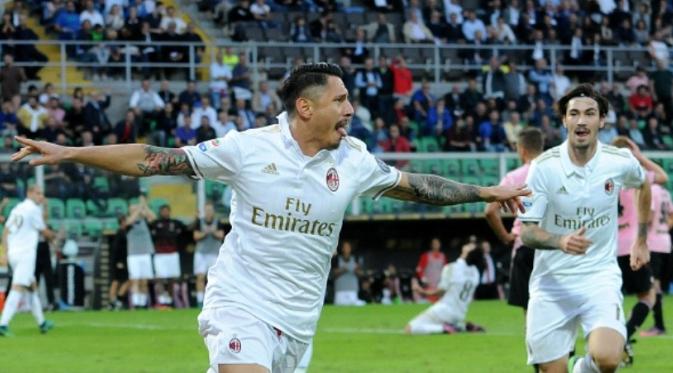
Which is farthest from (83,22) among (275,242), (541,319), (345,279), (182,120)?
(275,242)

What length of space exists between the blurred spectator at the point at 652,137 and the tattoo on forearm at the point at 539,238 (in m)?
25.3

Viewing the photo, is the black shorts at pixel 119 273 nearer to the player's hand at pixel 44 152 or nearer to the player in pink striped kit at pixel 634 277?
the player in pink striped kit at pixel 634 277

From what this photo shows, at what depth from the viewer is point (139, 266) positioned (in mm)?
27797

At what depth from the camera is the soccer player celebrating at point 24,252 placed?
21.3m

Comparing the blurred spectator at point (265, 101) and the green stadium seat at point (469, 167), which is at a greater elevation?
the blurred spectator at point (265, 101)

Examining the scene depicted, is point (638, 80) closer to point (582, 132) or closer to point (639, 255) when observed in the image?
point (639, 255)

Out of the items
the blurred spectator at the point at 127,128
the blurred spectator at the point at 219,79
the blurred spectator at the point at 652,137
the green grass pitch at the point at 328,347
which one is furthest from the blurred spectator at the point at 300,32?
the green grass pitch at the point at 328,347

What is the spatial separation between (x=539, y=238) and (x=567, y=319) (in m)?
0.84

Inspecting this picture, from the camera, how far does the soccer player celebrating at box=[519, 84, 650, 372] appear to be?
10609 mm

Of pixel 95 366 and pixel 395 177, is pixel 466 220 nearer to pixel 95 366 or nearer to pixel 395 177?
pixel 95 366

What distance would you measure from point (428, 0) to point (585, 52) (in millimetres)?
4093

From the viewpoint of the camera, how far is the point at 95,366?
16062 millimetres

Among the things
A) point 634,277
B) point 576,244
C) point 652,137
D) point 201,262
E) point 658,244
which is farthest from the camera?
point 652,137

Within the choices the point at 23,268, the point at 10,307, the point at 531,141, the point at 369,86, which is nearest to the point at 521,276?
the point at 531,141
